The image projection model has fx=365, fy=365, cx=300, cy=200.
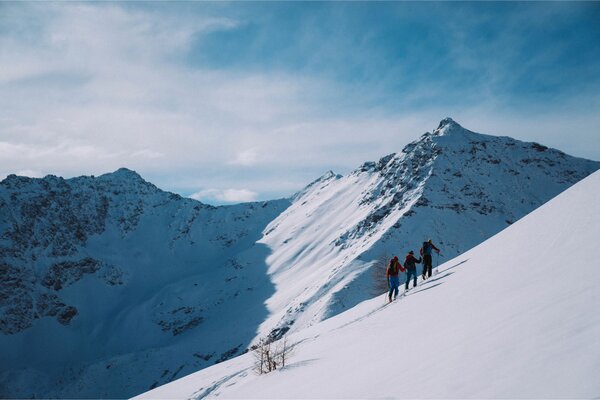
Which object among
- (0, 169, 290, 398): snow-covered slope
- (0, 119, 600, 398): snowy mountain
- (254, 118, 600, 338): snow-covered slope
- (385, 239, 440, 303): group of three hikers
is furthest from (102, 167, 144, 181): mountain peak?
(385, 239, 440, 303): group of three hikers

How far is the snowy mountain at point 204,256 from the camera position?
58.9 metres

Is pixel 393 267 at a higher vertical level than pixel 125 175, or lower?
lower

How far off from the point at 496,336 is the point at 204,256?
110 metres

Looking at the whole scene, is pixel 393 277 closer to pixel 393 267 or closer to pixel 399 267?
pixel 393 267

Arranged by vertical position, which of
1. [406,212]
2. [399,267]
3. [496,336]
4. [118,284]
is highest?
[118,284]

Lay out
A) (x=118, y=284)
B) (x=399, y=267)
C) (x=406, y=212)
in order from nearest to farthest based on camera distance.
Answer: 1. (x=399, y=267)
2. (x=406, y=212)
3. (x=118, y=284)

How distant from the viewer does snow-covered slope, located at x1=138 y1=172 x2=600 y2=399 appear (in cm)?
411

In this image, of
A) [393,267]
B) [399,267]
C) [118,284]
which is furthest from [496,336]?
[118,284]

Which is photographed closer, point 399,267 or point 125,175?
point 399,267

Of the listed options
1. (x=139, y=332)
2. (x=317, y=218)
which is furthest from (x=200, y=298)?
(x=317, y=218)

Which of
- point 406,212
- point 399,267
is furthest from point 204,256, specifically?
point 399,267

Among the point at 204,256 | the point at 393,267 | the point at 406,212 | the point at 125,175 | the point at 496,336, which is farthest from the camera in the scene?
the point at 125,175

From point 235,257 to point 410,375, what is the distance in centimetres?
9564

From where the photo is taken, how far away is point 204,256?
110 meters
